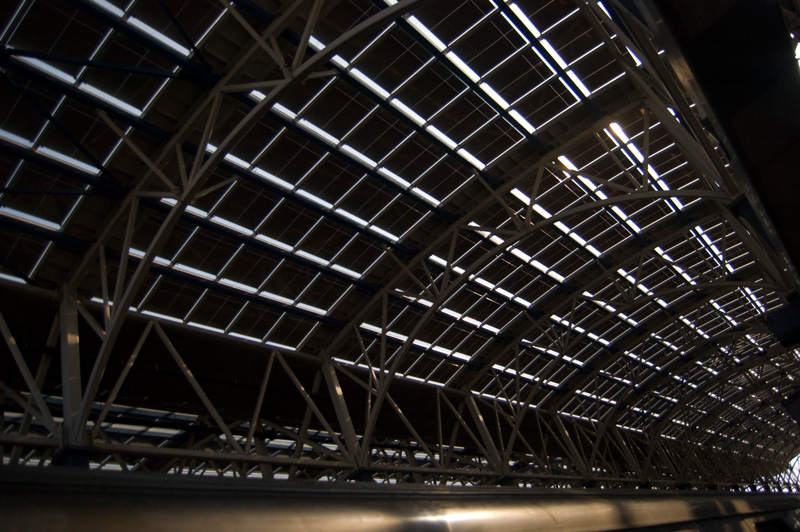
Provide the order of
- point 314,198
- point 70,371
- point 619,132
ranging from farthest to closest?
point 619,132 → point 314,198 → point 70,371

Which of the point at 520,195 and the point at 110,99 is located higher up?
the point at 520,195

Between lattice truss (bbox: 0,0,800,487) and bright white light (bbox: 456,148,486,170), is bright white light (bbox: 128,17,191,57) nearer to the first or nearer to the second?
lattice truss (bbox: 0,0,800,487)

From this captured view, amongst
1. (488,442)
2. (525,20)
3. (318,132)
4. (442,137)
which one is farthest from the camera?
(488,442)

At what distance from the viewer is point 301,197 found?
18.5 m

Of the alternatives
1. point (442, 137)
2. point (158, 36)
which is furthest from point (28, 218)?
point (442, 137)

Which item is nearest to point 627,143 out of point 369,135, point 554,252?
point 554,252

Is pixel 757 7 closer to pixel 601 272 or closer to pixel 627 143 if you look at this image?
pixel 627 143

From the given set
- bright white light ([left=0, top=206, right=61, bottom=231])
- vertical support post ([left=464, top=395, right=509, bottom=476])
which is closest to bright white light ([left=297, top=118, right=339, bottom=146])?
bright white light ([left=0, top=206, right=61, bottom=231])

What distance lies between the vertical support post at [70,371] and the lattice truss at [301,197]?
10 centimetres

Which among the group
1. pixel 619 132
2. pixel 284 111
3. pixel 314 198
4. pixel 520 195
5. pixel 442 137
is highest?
pixel 619 132

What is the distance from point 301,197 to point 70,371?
8815 mm

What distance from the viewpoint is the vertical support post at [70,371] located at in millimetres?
13992

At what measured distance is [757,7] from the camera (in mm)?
3482

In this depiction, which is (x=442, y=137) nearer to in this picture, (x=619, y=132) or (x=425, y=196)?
(x=425, y=196)
